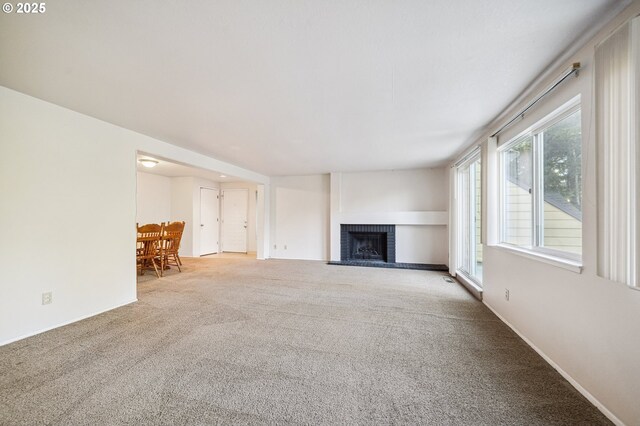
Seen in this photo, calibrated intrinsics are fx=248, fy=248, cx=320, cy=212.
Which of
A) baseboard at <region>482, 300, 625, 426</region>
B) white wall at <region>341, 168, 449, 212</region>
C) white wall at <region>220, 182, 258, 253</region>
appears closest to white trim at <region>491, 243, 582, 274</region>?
baseboard at <region>482, 300, 625, 426</region>

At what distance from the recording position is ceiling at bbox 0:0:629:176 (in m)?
1.35

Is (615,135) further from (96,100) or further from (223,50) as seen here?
(96,100)

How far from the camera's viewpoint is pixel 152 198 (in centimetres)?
678

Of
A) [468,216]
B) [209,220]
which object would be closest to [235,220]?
[209,220]

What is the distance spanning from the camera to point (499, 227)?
9.94 feet

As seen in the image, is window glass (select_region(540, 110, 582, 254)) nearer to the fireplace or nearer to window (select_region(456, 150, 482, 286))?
window (select_region(456, 150, 482, 286))

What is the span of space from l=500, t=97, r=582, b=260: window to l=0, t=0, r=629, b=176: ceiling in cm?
45

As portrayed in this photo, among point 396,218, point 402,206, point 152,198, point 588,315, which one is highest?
point 152,198

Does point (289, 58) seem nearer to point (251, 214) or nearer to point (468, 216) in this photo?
point (468, 216)

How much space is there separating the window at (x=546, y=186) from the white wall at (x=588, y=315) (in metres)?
0.18

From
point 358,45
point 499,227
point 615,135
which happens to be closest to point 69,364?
point 358,45

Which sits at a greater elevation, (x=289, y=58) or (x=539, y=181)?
(x=289, y=58)

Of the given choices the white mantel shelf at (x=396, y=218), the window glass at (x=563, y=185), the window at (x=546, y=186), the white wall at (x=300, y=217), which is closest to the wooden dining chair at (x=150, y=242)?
the white wall at (x=300, y=217)

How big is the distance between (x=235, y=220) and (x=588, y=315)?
787 centimetres
